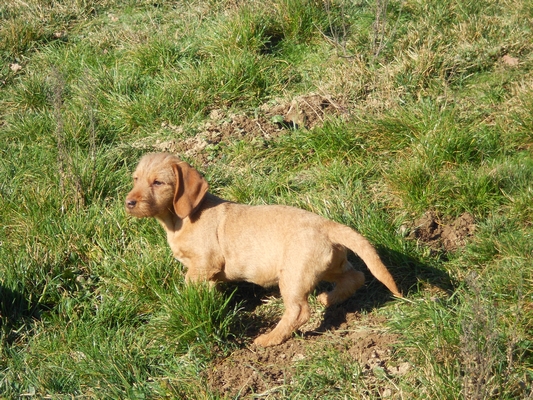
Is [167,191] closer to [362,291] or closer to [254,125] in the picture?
[362,291]

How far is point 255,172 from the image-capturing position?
6.57m

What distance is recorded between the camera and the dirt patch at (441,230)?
18.1 ft

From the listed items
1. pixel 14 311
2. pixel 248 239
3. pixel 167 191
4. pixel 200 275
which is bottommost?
pixel 14 311

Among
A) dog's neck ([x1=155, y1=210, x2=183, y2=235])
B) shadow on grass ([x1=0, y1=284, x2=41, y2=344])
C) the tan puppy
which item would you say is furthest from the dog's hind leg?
shadow on grass ([x1=0, y1=284, x2=41, y2=344])

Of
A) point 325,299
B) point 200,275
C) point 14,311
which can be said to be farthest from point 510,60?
point 14,311

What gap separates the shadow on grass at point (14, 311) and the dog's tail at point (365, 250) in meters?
2.33

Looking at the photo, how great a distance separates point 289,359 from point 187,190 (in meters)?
1.36

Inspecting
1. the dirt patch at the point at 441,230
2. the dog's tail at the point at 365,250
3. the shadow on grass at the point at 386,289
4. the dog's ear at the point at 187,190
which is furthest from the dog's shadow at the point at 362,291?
the dog's ear at the point at 187,190

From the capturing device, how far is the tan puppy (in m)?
4.67

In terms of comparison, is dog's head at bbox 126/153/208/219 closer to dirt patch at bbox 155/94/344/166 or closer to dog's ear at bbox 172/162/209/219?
dog's ear at bbox 172/162/209/219

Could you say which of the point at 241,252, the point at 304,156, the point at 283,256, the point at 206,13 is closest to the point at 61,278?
the point at 241,252

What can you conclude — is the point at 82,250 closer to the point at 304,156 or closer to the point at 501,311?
the point at 304,156

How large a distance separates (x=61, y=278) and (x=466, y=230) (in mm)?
3167

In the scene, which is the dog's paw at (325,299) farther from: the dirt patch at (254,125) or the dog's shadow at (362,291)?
the dirt patch at (254,125)
